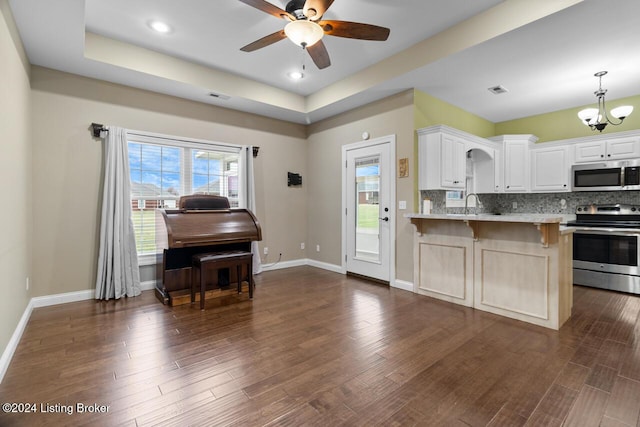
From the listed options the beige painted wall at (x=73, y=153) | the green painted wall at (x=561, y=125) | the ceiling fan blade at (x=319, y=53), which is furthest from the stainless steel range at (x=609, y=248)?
the beige painted wall at (x=73, y=153)

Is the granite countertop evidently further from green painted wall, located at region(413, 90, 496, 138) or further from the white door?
green painted wall, located at region(413, 90, 496, 138)

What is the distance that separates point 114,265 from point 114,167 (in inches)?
Result: 48.6

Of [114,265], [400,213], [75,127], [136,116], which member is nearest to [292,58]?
[136,116]

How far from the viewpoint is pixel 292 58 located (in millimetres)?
3877

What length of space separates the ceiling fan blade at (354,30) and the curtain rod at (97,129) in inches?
120

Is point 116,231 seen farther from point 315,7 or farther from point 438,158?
point 438,158

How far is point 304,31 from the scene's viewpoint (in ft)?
8.03

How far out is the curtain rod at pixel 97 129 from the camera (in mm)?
3766

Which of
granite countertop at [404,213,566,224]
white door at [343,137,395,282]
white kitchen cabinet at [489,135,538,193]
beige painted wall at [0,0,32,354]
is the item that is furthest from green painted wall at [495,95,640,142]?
beige painted wall at [0,0,32,354]

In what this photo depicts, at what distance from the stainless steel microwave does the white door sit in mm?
3059

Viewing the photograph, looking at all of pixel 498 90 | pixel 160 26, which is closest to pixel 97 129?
pixel 160 26

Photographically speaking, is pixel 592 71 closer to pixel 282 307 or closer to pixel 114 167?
pixel 282 307

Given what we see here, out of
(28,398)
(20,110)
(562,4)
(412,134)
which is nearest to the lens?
(28,398)

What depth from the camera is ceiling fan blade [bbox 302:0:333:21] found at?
89.8 inches
